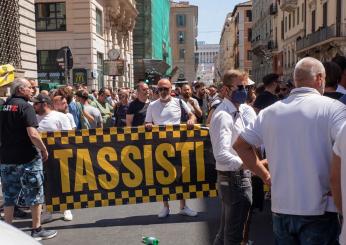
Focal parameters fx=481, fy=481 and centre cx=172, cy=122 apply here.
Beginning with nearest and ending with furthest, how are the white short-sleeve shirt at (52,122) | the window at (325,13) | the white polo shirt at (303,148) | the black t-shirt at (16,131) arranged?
1. the white polo shirt at (303,148)
2. the black t-shirt at (16,131)
3. the white short-sleeve shirt at (52,122)
4. the window at (325,13)

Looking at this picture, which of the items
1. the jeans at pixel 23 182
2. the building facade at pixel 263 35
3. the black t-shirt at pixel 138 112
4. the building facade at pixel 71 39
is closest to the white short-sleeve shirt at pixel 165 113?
the black t-shirt at pixel 138 112

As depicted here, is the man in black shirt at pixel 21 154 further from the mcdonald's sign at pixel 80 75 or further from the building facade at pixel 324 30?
the building facade at pixel 324 30

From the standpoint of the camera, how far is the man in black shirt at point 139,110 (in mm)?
7836

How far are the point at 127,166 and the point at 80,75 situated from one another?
20.1m

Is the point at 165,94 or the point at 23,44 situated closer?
the point at 165,94

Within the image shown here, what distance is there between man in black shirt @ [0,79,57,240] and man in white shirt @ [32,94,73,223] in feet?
2.42

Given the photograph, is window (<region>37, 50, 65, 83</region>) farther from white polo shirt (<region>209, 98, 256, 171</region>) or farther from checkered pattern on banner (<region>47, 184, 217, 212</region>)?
white polo shirt (<region>209, 98, 256, 171</region>)

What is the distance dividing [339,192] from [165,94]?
4.39 metres

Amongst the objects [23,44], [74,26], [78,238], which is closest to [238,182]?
[78,238]

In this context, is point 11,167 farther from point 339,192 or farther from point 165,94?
point 339,192

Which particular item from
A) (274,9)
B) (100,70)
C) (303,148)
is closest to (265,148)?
(303,148)

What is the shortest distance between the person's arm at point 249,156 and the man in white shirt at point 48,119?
157 inches

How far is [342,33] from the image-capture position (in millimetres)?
29781

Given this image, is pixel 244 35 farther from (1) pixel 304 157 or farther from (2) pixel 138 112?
(1) pixel 304 157
